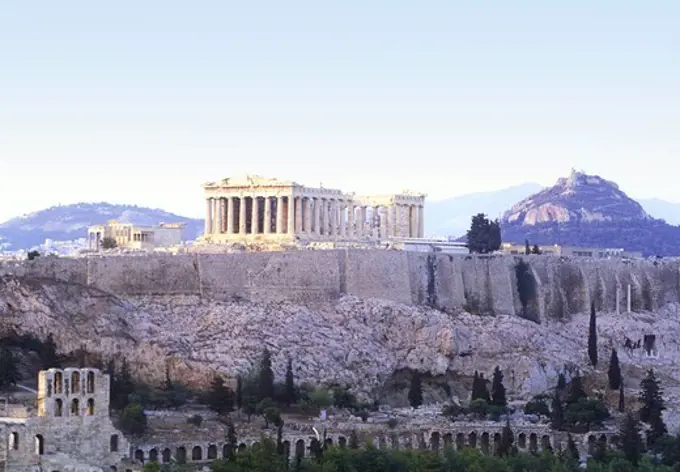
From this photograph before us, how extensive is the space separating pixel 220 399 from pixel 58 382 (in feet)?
43.6

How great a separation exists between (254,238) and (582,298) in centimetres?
1668

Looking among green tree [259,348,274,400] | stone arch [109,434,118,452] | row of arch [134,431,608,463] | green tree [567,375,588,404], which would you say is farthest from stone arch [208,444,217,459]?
green tree [567,375,588,404]

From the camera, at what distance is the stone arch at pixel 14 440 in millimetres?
53812

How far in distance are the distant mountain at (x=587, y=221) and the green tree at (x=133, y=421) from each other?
10764cm

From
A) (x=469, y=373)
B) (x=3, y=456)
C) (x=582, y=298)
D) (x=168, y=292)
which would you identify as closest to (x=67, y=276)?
(x=168, y=292)

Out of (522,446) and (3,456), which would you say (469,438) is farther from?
(3,456)

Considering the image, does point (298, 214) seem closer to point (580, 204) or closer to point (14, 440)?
point (14, 440)

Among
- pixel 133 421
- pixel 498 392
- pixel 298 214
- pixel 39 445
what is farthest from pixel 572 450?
pixel 298 214

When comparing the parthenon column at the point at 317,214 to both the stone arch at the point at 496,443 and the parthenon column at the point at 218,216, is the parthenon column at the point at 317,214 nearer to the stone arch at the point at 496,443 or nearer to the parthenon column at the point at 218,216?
the parthenon column at the point at 218,216

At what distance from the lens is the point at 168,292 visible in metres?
80.1

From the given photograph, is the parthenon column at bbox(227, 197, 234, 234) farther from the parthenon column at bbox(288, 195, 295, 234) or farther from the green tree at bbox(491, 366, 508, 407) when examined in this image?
the green tree at bbox(491, 366, 508, 407)

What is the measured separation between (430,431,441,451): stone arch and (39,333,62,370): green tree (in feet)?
43.6

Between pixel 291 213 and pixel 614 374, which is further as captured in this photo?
pixel 291 213

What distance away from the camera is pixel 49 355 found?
67.7 meters
